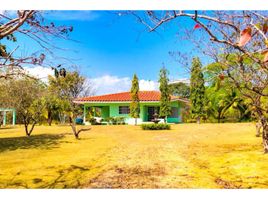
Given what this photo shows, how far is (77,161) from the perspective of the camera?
17.4 feet

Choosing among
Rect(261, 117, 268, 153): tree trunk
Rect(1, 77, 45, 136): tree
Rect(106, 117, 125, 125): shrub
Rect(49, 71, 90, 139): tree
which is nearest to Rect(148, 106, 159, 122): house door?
Rect(106, 117, 125, 125): shrub

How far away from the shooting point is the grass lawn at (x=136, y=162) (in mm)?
4012

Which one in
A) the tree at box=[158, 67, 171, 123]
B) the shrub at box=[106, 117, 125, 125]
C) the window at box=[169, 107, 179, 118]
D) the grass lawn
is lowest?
the grass lawn

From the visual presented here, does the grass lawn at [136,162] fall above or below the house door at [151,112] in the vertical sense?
below

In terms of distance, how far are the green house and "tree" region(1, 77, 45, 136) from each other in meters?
1.20

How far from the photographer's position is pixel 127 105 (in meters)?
8.95

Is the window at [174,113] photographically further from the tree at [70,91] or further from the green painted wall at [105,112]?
the tree at [70,91]

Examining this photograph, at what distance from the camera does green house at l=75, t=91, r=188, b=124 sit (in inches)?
322

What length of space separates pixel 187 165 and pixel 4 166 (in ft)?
8.89

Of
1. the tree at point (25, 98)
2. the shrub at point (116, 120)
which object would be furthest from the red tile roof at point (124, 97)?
the tree at point (25, 98)

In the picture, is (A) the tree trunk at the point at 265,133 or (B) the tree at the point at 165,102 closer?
(A) the tree trunk at the point at 265,133

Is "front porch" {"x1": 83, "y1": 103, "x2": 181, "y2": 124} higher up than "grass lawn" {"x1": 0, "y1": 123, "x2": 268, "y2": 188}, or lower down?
higher up

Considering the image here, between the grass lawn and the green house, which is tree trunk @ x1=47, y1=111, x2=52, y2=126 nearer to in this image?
the green house

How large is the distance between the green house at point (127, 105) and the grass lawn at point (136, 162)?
46 centimetres
